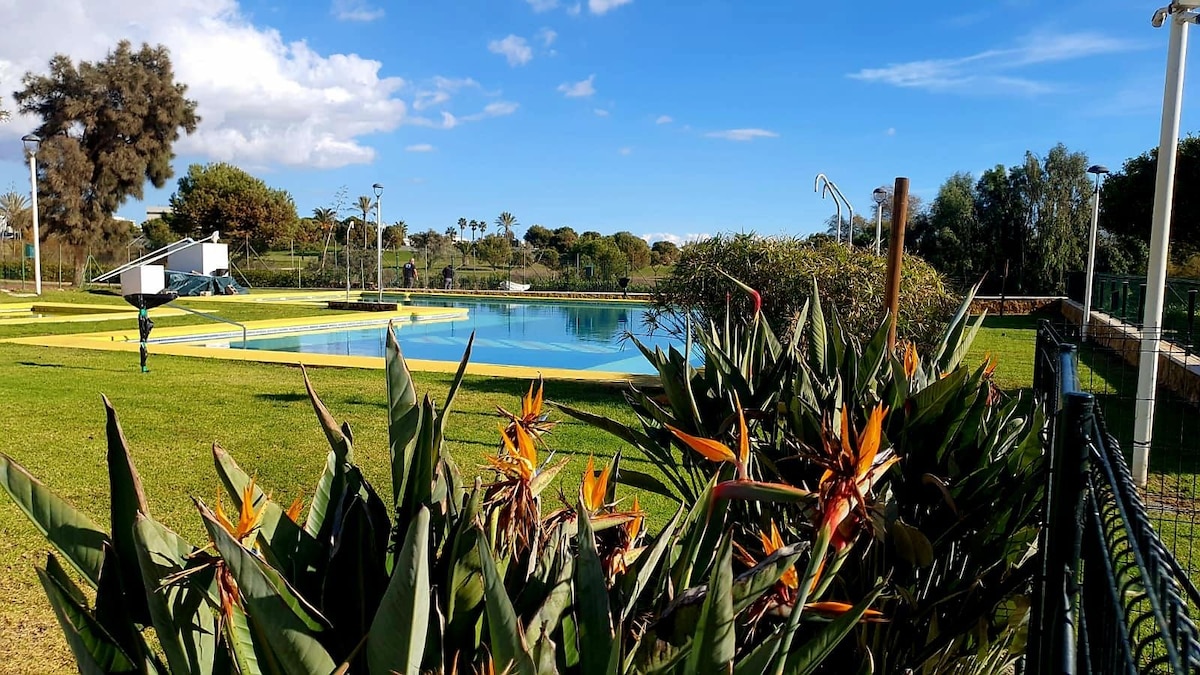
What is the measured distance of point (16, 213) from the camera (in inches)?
1379

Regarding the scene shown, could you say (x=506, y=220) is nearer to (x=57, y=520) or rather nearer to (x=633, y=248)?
(x=633, y=248)

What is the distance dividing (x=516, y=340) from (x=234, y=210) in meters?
29.6

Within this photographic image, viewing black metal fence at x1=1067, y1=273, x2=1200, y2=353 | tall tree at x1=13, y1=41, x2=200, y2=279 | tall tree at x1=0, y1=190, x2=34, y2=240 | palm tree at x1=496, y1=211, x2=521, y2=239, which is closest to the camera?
black metal fence at x1=1067, y1=273, x2=1200, y2=353

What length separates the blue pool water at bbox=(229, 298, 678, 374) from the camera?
1508cm

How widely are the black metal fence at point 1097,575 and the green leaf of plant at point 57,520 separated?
4.10 feet

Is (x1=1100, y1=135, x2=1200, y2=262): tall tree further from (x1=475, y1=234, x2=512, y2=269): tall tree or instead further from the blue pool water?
(x1=475, y1=234, x2=512, y2=269): tall tree

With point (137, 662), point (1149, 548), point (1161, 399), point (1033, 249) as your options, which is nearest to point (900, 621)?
point (1149, 548)

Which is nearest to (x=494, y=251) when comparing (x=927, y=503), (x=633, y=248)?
(x=633, y=248)

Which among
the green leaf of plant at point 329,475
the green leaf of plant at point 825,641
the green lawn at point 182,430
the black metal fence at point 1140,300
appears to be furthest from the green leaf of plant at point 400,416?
the black metal fence at point 1140,300

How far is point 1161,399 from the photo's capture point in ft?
26.2

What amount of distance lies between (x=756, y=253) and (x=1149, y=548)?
24.1 feet

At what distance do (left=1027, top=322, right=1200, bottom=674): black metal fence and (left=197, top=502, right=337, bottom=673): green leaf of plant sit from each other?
0.87 m

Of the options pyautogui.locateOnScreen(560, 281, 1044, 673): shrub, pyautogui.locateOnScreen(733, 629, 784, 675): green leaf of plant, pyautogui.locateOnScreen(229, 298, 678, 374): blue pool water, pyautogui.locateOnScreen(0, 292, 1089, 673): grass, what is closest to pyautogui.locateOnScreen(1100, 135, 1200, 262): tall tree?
pyautogui.locateOnScreen(0, 292, 1089, 673): grass

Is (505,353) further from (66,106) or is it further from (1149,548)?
(66,106)
